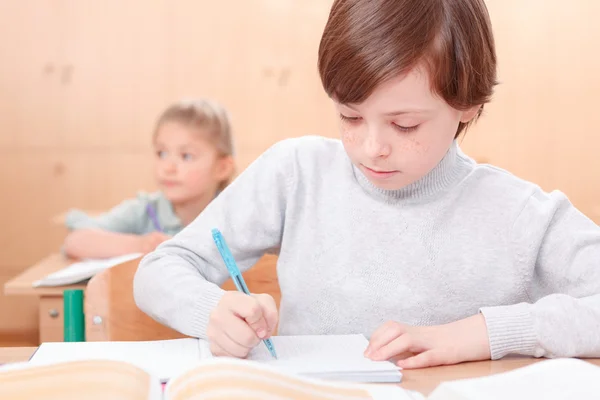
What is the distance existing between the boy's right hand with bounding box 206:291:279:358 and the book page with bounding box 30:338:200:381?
0.03 metres

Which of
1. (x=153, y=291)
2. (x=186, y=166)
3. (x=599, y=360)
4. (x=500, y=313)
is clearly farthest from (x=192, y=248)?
(x=186, y=166)

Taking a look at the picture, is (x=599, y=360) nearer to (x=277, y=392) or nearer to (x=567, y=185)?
(x=277, y=392)

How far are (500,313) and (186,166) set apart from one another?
1871 mm

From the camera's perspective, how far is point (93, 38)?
13.3 feet

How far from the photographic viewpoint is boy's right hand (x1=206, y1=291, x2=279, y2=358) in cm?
91

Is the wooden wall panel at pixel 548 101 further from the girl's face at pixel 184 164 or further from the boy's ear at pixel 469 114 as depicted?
the boy's ear at pixel 469 114

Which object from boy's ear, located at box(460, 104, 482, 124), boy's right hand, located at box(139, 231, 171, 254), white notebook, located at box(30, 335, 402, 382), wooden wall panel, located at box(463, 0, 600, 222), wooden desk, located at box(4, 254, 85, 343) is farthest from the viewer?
wooden wall panel, located at box(463, 0, 600, 222)

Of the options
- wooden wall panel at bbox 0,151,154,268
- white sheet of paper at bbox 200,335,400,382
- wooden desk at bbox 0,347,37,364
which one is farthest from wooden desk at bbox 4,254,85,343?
wooden wall panel at bbox 0,151,154,268

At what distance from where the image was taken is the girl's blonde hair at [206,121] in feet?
9.17

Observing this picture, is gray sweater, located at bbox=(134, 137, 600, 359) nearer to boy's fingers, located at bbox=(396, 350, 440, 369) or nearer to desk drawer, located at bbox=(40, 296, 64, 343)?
boy's fingers, located at bbox=(396, 350, 440, 369)

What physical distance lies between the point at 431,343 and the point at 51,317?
4.55 ft

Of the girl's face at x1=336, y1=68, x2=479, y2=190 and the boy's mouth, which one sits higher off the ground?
the girl's face at x1=336, y1=68, x2=479, y2=190

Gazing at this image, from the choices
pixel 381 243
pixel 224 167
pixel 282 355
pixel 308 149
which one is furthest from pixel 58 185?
pixel 282 355

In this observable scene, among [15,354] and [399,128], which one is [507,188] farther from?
[15,354]
